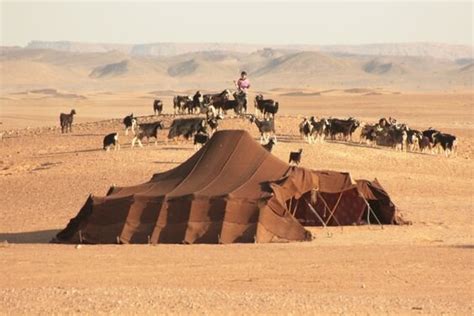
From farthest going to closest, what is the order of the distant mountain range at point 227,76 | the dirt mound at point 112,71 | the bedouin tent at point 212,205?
the dirt mound at point 112,71 < the distant mountain range at point 227,76 < the bedouin tent at point 212,205

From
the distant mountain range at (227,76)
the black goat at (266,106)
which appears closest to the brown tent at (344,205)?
the black goat at (266,106)

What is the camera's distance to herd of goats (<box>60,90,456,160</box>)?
1447 inches

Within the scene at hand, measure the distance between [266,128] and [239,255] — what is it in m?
15.7

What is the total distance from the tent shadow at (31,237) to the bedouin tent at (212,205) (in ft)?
2.27

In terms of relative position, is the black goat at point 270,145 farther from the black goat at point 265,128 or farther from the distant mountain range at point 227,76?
the distant mountain range at point 227,76

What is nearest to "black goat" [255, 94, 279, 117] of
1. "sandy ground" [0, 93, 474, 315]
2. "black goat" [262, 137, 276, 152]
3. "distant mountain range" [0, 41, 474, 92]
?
"sandy ground" [0, 93, 474, 315]

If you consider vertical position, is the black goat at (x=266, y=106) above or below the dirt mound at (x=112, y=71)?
above

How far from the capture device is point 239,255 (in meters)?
20.4

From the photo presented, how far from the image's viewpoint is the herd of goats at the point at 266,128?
36750 mm

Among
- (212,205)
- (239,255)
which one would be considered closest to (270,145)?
(212,205)

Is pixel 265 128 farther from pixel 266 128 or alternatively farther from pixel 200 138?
pixel 200 138

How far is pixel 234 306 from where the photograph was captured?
1427 centimetres

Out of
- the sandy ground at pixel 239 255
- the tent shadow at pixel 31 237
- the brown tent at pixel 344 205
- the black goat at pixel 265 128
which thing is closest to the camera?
the sandy ground at pixel 239 255

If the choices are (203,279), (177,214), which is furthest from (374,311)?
(177,214)
